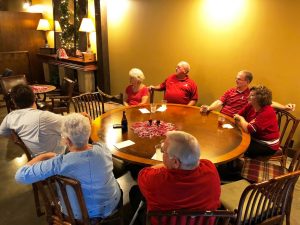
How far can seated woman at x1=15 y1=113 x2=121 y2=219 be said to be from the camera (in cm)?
151

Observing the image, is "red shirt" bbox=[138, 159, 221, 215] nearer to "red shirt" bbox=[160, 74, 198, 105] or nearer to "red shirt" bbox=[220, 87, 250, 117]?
"red shirt" bbox=[220, 87, 250, 117]

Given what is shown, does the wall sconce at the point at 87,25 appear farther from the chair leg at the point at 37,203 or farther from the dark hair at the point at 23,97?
the chair leg at the point at 37,203

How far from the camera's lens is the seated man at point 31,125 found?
223 cm

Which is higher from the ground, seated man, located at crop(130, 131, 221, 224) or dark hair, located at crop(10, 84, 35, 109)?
dark hair, located at crop(10, 84, 35, 109)

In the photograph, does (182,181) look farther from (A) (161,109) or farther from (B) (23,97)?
(A) (161,109)

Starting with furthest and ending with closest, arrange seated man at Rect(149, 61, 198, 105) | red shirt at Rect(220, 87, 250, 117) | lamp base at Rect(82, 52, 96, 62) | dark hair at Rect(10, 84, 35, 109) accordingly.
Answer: lamp base at Rect(82, 52, 96, 62), seated man at Rect(149, 61, 198, 105), red shirt at Rect(220, 87, 250, 117), dark hair at Rect(10, 84, 35, 109)

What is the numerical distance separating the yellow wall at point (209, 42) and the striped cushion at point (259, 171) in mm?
1289

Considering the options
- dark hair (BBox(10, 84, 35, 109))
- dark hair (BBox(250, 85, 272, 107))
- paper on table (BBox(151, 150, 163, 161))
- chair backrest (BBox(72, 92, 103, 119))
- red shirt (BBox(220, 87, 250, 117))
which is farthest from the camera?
chair backrest (BBox(72, 92, 103, 119))

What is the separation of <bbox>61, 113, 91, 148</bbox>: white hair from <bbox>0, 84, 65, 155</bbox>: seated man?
2.53 ft

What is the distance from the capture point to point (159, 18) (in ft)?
14.8

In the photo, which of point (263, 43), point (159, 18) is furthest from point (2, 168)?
point (263, 43)

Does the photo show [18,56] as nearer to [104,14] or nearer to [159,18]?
[104,14]

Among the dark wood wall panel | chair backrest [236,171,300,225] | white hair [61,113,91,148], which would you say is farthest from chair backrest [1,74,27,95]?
chair backrest [236,171,300,225]

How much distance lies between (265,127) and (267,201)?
36.2 inches
